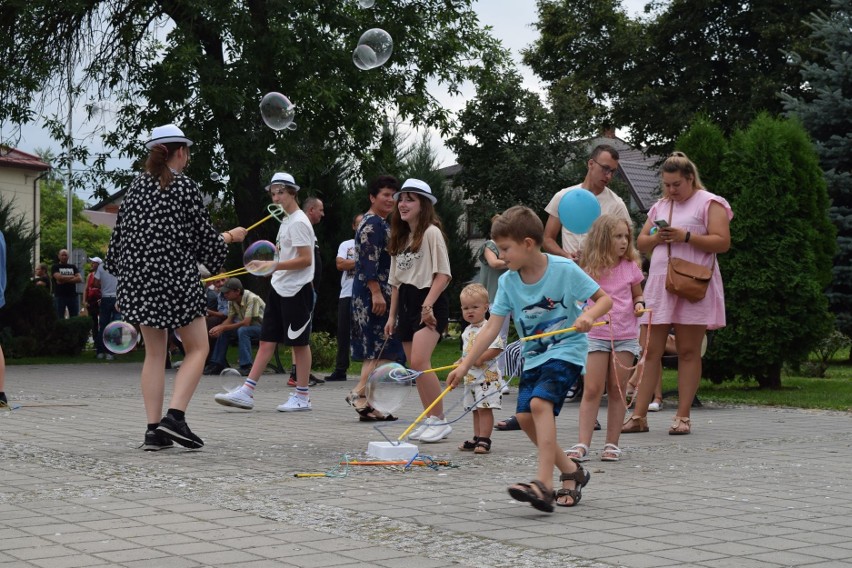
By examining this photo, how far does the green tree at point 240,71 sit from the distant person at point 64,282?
351cm

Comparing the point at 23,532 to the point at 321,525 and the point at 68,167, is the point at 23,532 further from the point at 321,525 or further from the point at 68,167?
the point at 68,167

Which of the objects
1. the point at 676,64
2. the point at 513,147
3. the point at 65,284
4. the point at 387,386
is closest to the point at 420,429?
the point at 387,386

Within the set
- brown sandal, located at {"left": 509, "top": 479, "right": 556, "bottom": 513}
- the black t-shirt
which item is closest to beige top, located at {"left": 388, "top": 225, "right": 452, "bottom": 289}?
brown sandal, located at {"left": 509, "top": 479, "right": 556, "bottom": 513}

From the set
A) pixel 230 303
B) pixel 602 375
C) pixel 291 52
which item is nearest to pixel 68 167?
pixel 291 52

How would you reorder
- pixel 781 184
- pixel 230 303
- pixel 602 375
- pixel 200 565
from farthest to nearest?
pixel 230 303
pixel 781 184
pixel 602 375
pixel 200 565

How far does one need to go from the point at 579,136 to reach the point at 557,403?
1193 inches

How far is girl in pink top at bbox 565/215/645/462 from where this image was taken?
7.42 meters

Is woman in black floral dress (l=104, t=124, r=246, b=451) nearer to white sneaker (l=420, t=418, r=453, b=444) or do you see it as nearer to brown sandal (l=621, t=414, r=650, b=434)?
white sneaker (l=420, t=418, r=453, b=444)

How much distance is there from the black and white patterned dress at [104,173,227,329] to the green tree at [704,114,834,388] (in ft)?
20.5

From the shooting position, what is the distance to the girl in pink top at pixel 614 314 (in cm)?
742

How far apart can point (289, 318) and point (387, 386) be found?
3915mm

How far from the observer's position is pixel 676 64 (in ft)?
119

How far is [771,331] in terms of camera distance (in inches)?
478

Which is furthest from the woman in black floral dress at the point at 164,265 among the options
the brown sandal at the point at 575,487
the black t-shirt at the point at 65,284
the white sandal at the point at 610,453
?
the black t-shirt at the point at 65,284
